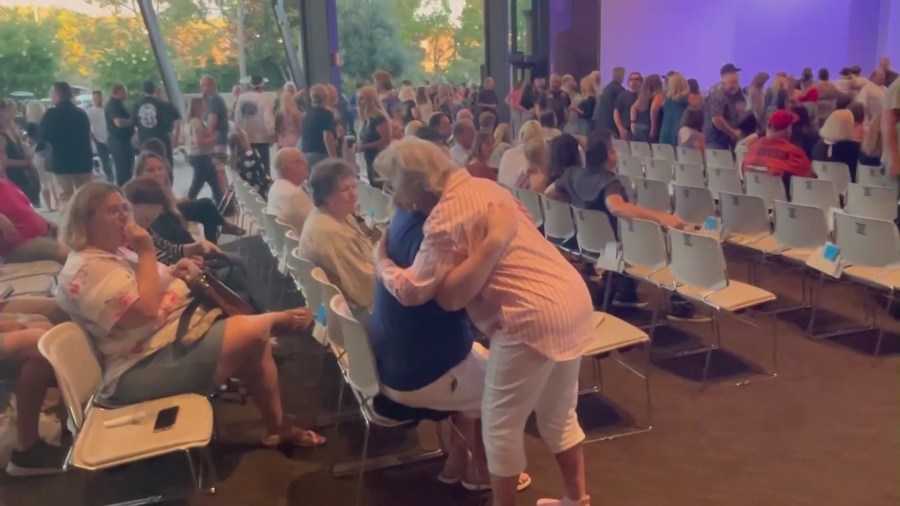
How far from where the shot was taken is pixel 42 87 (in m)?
9.56

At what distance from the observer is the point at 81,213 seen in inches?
121

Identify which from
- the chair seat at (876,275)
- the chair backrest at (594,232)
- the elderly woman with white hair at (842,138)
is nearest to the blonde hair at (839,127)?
the elderly woman with white hair at (842,138)

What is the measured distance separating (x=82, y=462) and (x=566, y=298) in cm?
164

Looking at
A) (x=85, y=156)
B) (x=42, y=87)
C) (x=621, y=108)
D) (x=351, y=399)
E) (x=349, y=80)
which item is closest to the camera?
(x=351, y=399)

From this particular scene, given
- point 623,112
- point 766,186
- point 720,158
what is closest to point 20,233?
point 766,186

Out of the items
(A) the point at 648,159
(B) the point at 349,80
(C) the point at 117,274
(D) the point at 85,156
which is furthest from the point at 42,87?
(C) the point at 117,274

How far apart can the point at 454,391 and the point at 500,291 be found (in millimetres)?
454

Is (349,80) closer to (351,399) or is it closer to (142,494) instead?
(351,399)

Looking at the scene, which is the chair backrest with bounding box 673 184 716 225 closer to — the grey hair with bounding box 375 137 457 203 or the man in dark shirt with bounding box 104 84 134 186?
the grey hair with bounding box 375 137 457 203

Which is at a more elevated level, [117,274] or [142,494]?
[117,274]

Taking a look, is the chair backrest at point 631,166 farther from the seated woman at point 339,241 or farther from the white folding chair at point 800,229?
the seated woman at point 339,241

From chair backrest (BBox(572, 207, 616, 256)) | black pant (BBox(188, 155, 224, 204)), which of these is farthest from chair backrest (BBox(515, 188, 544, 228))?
black pant (BBox(188, 155, 224, 204))

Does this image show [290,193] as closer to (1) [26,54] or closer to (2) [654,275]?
(2) [654,275]

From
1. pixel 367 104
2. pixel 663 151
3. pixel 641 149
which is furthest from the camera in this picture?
pixel 641 149
